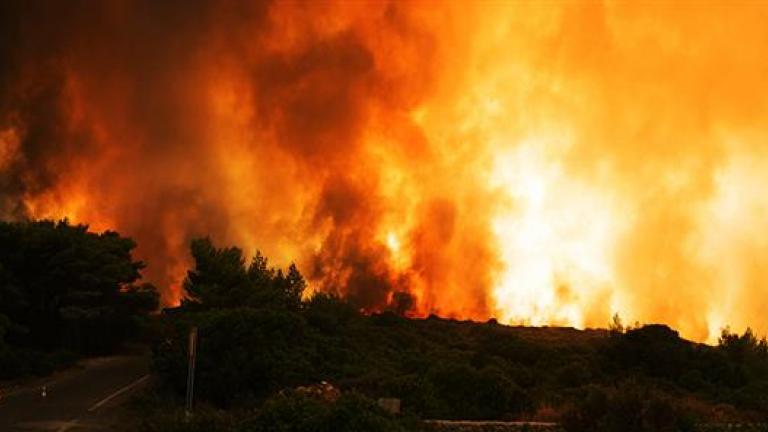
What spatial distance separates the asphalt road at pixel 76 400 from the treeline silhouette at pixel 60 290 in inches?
160

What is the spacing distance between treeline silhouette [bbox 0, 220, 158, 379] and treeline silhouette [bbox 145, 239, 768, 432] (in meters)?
5.34

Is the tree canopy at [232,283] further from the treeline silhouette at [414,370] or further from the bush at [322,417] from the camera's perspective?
the bush at [322,417]

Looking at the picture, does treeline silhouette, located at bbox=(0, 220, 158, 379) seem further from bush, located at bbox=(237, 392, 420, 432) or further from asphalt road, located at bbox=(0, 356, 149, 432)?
bush, located at bbox=(237, 392, 420, 432)

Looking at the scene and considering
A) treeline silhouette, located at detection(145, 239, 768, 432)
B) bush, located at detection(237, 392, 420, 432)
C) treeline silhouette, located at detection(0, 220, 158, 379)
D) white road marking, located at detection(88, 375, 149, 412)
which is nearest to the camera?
bush, located at detection(237, 392, 420, 432)

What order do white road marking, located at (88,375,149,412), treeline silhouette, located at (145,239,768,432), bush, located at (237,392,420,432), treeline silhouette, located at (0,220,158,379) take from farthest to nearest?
treeline silhouette, located at (0,220,158,379) < white road marking, located at (88,375,149,412) < treeline silhouette, located at (145,239,768,432) < bush, located at (237,392,420,432)

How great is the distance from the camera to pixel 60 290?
153 feet

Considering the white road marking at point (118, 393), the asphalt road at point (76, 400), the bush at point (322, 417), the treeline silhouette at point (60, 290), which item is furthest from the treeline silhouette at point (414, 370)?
the treeline silhouette at point (60, 290)

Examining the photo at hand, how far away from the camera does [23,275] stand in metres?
46.1

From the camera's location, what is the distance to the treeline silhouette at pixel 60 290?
45.1 metres

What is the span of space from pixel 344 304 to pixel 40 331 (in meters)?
19.1

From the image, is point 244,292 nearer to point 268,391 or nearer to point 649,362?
point 268,391

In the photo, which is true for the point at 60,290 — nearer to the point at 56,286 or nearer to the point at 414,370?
the point at 56,286

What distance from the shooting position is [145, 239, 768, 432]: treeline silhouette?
67.6 ft

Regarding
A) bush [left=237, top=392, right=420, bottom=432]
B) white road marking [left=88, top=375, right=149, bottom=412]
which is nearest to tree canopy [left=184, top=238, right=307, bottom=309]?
white road marking [left=88, top=375, right=149, bottom=412]
